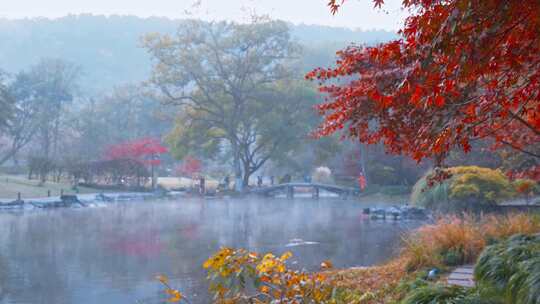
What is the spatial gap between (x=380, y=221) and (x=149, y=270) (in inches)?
472

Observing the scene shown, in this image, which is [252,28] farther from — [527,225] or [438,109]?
[438,109]

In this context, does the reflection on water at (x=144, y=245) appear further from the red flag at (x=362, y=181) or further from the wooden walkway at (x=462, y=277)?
the red flag at (x=362, y=181)

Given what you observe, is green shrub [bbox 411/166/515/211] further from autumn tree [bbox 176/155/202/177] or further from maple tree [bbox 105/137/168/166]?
autumn tree [bbox 176/155/202/177]

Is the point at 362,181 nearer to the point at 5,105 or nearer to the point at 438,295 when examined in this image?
the point at 5,105

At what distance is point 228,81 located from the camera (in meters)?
46.5

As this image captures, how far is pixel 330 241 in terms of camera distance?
17.1 m

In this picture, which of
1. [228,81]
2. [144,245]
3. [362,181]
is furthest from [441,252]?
[228,81]

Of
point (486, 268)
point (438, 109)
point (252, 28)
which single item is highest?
point (252, 28)

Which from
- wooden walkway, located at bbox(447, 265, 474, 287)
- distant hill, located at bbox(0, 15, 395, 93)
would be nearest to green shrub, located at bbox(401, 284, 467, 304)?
wooden walkway, located at bbox(447, 265, 474, 287)

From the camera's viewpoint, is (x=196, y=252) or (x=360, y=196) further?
(x=360, y=196)

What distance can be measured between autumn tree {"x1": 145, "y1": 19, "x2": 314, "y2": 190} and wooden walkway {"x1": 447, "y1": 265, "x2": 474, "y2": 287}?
119 feet

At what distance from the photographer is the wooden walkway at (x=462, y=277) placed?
7.54 meters

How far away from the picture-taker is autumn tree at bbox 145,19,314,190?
45.9 metres

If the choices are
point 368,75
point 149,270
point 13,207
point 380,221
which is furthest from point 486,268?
point 13,207
